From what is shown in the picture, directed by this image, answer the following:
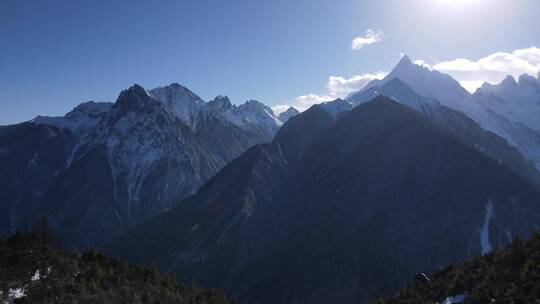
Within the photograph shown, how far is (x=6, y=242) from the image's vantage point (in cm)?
7825

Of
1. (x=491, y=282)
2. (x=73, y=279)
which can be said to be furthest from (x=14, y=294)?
(x=491, y=282)

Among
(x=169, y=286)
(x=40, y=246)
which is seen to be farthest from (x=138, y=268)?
(x=40, y=246)

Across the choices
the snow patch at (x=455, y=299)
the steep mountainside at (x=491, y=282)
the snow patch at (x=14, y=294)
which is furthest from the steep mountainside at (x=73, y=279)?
the snow patch at (x=455, y=299)

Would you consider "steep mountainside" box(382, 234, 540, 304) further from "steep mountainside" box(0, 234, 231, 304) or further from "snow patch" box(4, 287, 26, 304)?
"snow patch" box(4, 287, 26, 304)

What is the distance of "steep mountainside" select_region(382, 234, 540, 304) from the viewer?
56906 mm

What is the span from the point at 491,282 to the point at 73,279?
47.8 m

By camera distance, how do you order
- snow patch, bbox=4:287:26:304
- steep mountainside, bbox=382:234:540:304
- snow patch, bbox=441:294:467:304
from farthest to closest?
snow patch, bbox=441:294:467:304, snow patch, bbox=4:287:26:304, steep mountainside, bbox=382:234:540:304

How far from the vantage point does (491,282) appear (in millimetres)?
63500

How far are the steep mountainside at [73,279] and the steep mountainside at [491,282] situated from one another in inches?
1257

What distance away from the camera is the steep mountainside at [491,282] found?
56.9 m

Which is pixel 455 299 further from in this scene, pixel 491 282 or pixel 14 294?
pixel 14 294

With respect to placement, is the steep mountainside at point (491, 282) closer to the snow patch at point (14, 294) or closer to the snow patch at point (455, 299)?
the snow patch at point (455, 299)

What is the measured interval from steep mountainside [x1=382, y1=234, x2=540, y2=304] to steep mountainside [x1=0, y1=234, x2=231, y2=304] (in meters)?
31.9

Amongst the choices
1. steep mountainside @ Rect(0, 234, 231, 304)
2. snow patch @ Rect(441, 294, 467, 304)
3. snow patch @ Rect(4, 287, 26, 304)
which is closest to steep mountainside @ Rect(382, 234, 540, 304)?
snow patch @ Rect(441, 294, 467, 304)
